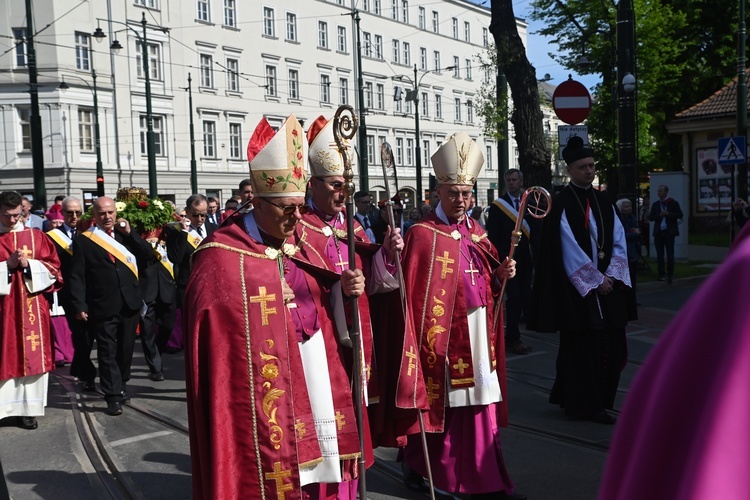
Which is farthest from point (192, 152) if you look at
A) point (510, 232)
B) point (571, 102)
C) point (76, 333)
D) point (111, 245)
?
point (111, 245)

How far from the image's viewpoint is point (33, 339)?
7.61 meters

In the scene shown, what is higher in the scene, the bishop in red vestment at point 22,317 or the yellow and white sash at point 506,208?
the yellow and white sash at point 506,208

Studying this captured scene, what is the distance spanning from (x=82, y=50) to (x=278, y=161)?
39.6m

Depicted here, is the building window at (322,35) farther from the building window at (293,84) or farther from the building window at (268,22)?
the building window at (268,22)

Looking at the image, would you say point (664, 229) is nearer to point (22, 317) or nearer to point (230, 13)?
point (22, 317)

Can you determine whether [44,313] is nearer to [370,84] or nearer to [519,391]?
Answer: [519,391]

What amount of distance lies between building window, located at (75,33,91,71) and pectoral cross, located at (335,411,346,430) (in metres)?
39.5

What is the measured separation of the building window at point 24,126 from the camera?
40406 mm

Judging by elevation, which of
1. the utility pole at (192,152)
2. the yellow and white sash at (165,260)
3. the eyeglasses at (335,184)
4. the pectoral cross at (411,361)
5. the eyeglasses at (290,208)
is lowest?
the pectoral cross at (411,361)

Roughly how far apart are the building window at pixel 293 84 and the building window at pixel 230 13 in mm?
4841

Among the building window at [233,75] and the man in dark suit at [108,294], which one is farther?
the building window at [233,75]

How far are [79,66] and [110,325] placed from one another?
35.2 meters

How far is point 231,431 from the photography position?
3.60 metres

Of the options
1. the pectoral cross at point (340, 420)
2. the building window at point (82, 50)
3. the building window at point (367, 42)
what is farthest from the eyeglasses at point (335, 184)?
the building window at point (367, 42)
